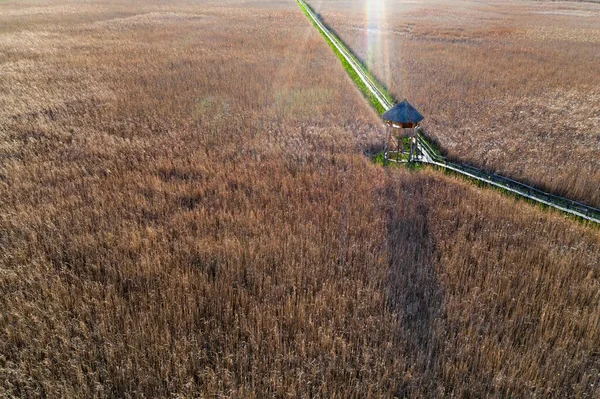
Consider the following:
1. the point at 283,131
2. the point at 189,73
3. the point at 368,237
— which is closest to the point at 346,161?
the point at 283,131

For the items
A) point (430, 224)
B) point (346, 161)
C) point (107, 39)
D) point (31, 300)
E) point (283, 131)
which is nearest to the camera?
point (31, 300)

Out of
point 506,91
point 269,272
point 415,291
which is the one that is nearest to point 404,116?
point 415,291

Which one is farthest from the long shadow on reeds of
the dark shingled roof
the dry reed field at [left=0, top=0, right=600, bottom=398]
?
the dark shingled roof

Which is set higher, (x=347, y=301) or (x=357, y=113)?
(x=357, y=113)

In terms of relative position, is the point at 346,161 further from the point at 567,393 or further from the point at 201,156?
the point at 567,393

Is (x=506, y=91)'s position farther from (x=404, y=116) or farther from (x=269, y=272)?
(x=269, y=272)
